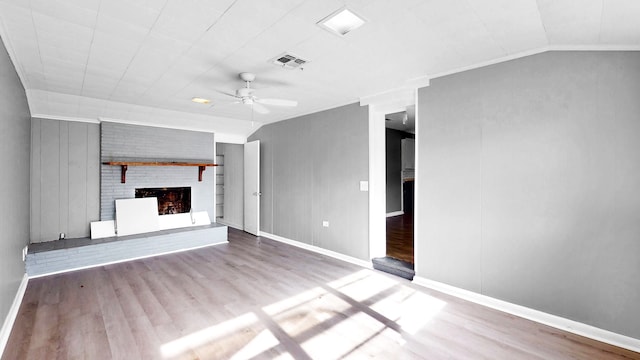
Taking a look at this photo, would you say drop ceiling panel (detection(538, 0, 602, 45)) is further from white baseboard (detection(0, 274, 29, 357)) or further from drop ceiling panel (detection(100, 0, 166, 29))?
white baseboard (detection(0, 274, 29, 357))

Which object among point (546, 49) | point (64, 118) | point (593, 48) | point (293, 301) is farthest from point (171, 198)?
point (593, 48)

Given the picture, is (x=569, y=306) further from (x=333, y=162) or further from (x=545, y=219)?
(x=333, y=162)

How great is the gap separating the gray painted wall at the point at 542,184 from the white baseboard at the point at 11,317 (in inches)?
163

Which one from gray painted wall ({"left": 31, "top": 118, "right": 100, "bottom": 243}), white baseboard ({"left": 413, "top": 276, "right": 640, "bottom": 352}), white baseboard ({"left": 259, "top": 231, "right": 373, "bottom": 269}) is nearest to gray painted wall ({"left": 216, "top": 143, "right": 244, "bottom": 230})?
white baseboard ({"left": 259, "top": 231, "right": 373, "bottom": 269})

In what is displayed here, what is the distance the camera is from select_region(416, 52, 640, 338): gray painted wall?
7.52 ft

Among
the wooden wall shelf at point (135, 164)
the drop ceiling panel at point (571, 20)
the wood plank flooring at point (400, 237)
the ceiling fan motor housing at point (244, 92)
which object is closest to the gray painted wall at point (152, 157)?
the wooden wall shelf at point (135, 164)

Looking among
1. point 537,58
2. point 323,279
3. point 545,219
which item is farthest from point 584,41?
point 323,279

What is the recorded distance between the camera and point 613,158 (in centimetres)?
232

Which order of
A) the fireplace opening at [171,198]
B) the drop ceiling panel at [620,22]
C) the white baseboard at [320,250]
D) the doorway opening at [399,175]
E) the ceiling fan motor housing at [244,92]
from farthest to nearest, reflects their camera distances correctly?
the doorway opening at [399,175]
the fireplace opening at [171,198]
the white baseboard at [320,250]
the ceiling fan motor housing at [244,92]
the drop ceiling panel at [620,22]

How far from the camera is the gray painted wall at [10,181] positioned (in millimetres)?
2301

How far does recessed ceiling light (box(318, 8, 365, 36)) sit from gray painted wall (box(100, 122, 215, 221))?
456 centimetres

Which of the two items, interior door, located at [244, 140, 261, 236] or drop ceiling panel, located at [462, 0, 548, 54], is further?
interior door, located at [244, 140, 261, 236]

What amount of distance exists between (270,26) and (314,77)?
1206mm

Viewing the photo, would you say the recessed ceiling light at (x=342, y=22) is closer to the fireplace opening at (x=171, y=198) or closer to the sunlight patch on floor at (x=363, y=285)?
the sunlight patch on floor at (x=363, y=285)
